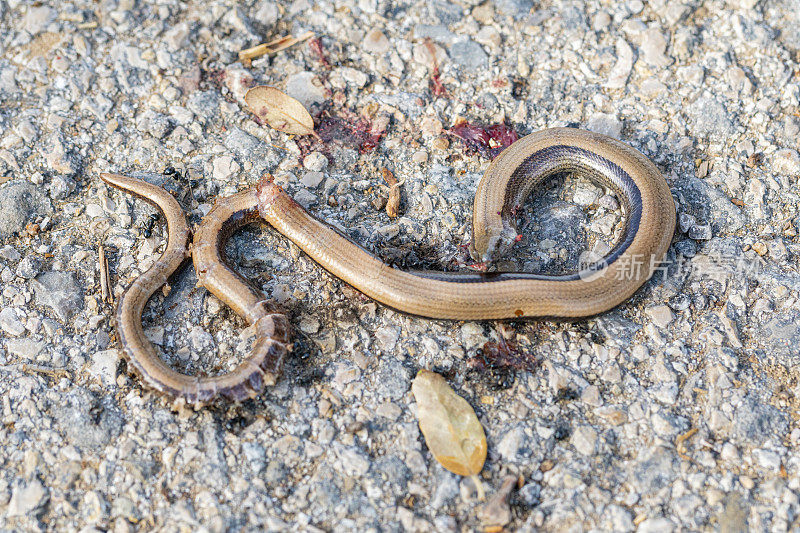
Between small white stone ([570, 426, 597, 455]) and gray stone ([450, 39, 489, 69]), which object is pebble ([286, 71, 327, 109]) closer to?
gray stone ([450, 39, 489, 69])

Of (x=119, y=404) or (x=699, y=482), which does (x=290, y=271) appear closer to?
(x=119, y=404)

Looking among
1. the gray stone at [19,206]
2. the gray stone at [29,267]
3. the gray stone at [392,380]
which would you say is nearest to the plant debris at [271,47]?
the gray stone at [19,206]

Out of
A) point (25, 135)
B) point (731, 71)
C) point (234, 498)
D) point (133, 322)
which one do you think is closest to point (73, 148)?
point (25, 135)

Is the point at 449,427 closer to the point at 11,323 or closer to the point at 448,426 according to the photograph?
the point at 448,426

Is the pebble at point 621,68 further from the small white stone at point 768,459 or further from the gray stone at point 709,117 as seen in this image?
the small white stone at point 768,459

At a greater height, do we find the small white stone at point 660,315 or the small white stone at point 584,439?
the small white stone at point 660,315
